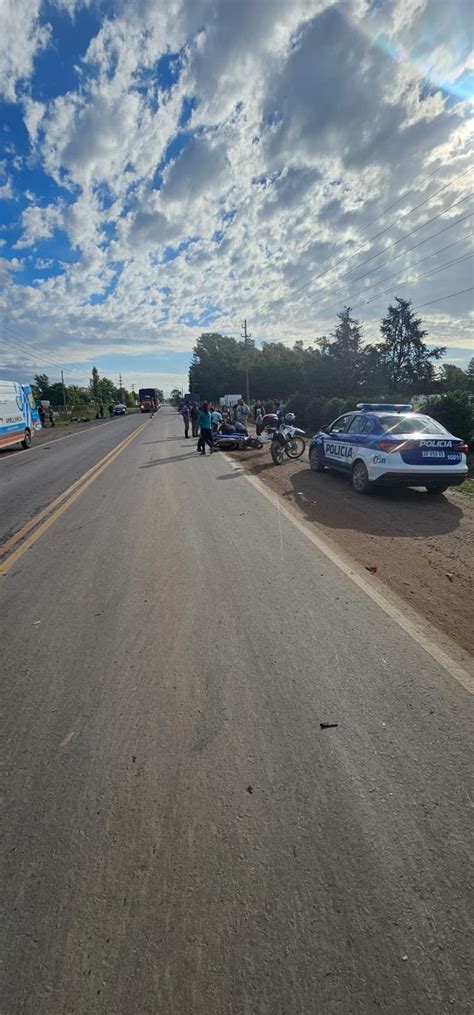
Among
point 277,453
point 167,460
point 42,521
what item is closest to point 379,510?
point 42,521

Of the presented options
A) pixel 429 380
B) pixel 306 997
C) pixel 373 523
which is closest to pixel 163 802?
pixel 306 997

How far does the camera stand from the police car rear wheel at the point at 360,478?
8.12 metres

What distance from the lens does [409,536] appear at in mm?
6043

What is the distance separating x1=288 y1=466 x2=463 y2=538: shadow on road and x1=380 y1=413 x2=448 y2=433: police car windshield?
1.22 metres

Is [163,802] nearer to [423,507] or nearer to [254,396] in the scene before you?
A: [423,507]

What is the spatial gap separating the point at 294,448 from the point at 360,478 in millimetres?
5204

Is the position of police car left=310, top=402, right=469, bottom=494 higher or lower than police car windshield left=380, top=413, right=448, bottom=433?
lower

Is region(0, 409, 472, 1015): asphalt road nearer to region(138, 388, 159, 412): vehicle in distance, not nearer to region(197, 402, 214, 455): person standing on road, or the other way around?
region(197, 402, 214, 455): person standing on road

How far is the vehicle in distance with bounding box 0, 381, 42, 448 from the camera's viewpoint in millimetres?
17297

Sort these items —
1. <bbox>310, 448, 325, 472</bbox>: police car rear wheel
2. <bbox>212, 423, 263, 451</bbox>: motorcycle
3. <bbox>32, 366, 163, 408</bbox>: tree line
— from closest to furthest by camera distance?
1. <bbox>310, 448, 325, 472</bbox>: police car rear wheel
2. <bbox>212, 423, 263, 451</bbox>: motorcycle
3. <bbox>32, 366, 163, 408</bbox>: tree line

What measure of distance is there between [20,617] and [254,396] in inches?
3513

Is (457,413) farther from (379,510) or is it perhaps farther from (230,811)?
(230,811)

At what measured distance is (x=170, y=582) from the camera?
15.1 ft

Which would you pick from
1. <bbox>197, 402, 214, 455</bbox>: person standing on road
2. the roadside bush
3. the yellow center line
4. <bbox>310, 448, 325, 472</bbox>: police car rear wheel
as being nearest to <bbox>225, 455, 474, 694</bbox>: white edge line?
the yellow center line
